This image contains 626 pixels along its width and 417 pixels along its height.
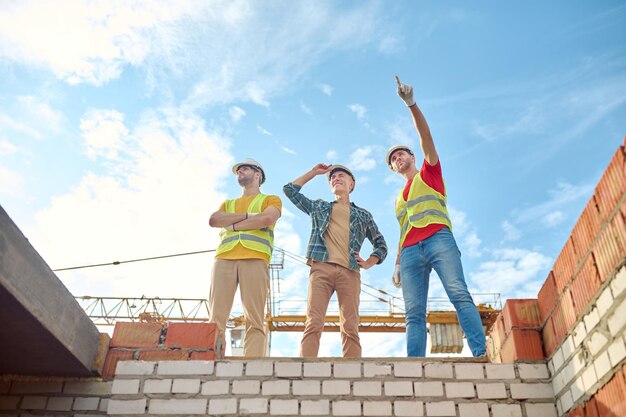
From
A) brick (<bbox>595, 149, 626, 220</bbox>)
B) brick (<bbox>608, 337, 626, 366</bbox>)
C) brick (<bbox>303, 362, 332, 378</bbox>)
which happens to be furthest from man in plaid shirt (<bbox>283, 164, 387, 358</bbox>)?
brick (<bbox>595, 149, 626, 220</bbox>)

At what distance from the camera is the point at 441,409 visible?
306cm

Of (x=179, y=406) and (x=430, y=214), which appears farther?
(x=430, y=214)

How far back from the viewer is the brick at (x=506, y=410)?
303 centimetres

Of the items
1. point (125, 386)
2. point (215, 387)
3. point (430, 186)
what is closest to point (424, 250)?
point (430, 186)

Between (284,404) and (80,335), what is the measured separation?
118cm

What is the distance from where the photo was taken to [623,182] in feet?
7.29

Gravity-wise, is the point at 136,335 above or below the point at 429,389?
above

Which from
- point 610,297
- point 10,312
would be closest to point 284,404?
A: point 10,312

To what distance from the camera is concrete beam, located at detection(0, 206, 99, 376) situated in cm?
264

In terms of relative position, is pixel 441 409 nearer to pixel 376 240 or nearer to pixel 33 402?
pixel 376 240

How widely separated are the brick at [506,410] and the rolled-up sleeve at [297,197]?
2.22 meters

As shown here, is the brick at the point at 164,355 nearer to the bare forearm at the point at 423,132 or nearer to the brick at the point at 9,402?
the brick at the point at 9,402

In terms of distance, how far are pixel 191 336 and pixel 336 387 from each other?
0.90 meters

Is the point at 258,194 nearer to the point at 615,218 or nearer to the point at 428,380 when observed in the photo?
the point at 428,380
